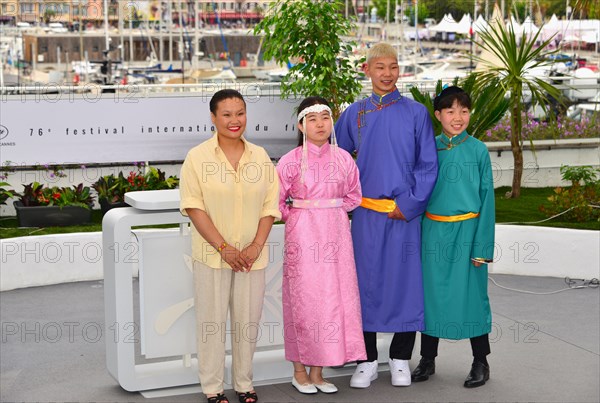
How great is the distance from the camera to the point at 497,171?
11.7m

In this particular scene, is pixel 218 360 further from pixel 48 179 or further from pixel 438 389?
pixel 48 179

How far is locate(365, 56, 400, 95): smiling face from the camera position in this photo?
5.62m

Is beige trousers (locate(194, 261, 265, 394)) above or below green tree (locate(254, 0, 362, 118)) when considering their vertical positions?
below

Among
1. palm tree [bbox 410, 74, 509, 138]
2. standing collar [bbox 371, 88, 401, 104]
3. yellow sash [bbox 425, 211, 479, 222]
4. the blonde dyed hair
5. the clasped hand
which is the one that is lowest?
the clasped hand

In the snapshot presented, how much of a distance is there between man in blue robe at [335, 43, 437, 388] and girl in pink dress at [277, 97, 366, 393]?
191 mm

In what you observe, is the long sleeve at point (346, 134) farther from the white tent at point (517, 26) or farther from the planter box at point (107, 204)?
the planter box at point (107, 204)

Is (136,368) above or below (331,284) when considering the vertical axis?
below

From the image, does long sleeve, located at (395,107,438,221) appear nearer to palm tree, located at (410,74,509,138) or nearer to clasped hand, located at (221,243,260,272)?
clasped hand, located at (221,243,260,272)

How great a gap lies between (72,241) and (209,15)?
171ft

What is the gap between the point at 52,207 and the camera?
9.38m

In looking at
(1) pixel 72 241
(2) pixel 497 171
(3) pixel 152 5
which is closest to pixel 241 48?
(3) pixel 152 5

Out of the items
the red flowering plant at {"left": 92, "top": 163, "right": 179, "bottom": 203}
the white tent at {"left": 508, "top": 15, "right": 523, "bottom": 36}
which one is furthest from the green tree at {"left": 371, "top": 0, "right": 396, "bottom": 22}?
the red flowering plant at {"left": 92, "top": 163, "right": 179, "bottom": 203}

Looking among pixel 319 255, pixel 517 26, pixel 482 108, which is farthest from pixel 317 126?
pixel 517 26

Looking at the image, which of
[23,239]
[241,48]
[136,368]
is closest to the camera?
[136,368]
